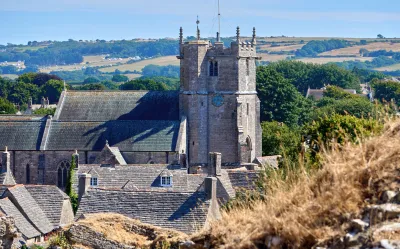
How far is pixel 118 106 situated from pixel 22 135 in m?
6.40

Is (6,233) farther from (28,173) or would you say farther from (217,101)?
(217,101)

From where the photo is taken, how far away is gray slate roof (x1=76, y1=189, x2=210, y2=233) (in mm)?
35469

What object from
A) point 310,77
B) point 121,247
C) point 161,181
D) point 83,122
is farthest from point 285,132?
point 310,77

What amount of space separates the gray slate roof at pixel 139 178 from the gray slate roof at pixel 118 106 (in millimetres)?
16130

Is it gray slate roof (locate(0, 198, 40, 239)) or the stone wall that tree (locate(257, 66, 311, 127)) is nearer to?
gray slate roof (locate(0, 198, 40, 239))

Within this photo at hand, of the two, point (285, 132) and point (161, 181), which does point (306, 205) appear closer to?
point (161, 181)

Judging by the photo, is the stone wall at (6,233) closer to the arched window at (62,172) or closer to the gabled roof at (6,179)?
the gabled roof at (6,179)

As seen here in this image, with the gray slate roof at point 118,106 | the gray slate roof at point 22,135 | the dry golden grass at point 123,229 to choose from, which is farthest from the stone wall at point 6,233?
the gray slate roof at point 118,106

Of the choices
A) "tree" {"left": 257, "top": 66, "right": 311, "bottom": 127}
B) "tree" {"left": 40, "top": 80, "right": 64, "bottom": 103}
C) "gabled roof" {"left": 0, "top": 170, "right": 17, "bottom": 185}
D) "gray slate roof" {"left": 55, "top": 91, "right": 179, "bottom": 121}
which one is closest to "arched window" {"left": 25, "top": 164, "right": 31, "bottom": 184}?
"gray slate roof" {"left": 55, "top": 91, "right": 179, "bottom": 121}

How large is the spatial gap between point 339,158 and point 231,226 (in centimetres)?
179

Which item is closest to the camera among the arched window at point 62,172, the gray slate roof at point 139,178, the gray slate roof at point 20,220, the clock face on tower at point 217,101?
the gray slate roof at point 20,220

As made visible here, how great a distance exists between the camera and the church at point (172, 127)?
213ft

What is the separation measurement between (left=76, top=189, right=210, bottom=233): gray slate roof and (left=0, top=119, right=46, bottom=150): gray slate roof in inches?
1125

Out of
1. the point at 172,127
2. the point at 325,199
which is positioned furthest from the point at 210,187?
the point at 172,127
